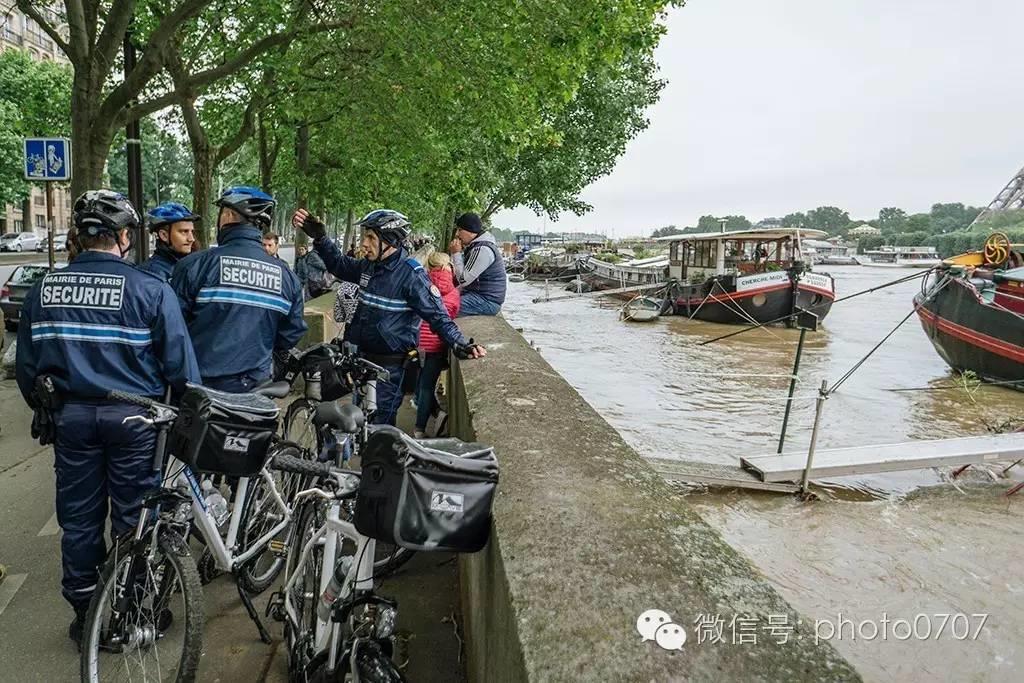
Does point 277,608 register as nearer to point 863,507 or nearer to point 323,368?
point 323,368

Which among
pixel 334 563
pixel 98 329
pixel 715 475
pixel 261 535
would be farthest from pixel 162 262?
pixel 715 475

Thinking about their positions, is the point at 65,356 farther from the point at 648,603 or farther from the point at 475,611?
the point at 648,603

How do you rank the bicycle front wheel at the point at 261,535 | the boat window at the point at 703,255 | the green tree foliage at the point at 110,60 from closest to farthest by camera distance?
the bicycle front wheel at the point at 261,535
the green tree foliage at the point at 110,60
the boat window at the point at 703,255

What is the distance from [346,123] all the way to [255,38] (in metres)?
2.48

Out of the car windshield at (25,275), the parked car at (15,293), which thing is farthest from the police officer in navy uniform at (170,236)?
the car windshield at (25,275)

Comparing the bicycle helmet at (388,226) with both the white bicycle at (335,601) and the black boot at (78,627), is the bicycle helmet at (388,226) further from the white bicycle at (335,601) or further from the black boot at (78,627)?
the black boot at (78,627)

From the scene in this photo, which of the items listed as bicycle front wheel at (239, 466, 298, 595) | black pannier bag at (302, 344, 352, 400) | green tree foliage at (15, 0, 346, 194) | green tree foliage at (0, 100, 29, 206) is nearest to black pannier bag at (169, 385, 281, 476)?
bicycle front wheel at (239, 466, 298, 595)

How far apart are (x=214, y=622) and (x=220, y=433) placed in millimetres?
1278

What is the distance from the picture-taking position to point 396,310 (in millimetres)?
4320

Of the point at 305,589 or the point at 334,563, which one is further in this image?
the point at 305,589

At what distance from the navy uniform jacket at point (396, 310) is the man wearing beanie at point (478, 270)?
190 cm

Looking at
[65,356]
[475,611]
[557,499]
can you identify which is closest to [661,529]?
[557,499]

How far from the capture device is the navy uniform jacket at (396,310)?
4.23 meters

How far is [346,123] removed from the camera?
1492 cm
